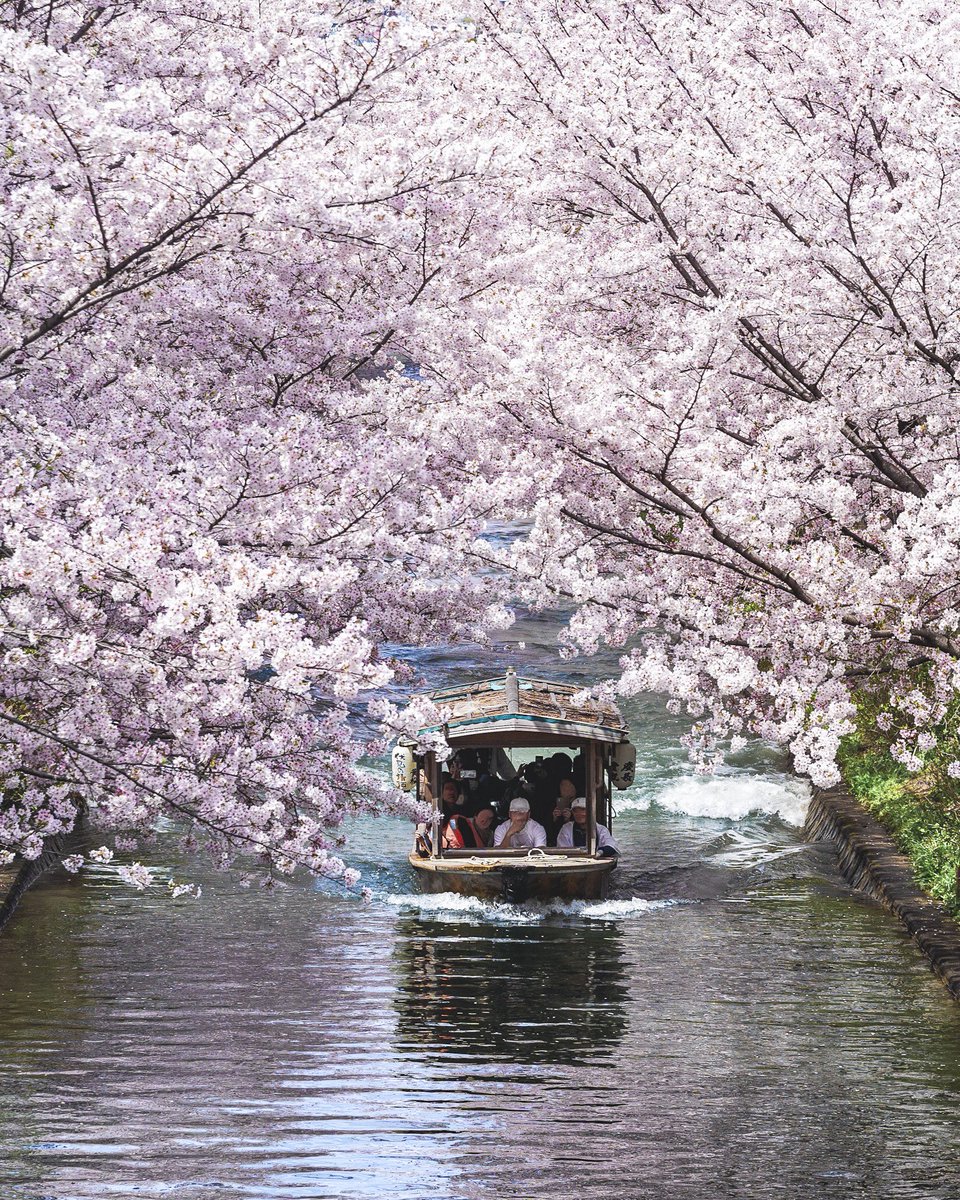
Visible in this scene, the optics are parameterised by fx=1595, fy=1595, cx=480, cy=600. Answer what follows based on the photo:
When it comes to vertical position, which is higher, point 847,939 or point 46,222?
point 46,222

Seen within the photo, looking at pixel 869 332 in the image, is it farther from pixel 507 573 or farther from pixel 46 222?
pixel 46 222

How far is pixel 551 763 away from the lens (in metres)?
20.1

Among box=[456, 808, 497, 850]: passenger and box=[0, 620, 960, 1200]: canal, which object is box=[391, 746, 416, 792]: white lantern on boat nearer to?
box=[456, 808, 497, 850]: passenger

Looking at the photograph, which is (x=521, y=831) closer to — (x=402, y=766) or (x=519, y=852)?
(x=519, y=852)

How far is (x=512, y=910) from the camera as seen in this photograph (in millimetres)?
17984

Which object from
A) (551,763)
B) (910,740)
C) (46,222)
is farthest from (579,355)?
(551,763)

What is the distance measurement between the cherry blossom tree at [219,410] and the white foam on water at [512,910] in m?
6.42

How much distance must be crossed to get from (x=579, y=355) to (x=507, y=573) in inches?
71.0

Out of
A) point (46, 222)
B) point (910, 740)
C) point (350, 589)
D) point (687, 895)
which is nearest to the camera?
point (46, 222)

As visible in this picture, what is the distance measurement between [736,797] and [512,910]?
908 centimetres

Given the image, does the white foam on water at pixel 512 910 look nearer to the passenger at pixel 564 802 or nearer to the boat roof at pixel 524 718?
the passenger at pixel 564 802

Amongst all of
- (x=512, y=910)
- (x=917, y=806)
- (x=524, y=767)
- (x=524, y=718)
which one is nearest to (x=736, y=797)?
(x=524, y=767)

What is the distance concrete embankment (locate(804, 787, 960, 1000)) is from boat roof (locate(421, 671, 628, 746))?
3.18m

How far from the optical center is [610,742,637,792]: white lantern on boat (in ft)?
64.7
